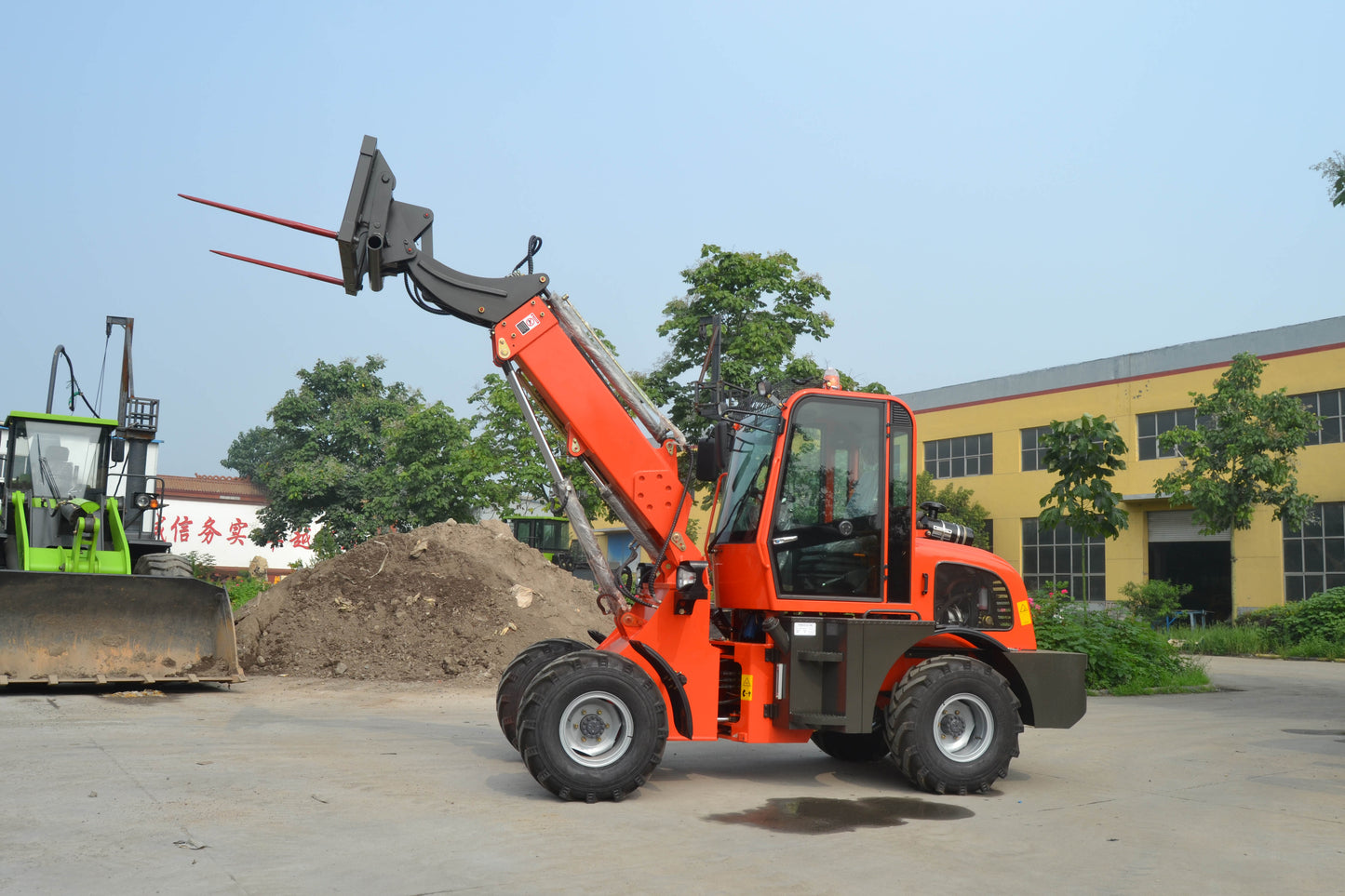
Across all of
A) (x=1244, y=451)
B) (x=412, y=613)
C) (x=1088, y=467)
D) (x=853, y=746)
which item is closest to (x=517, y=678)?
(x=853, y=746)

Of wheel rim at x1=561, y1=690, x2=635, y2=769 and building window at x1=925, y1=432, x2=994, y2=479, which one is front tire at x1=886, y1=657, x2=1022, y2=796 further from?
building window at x1=925, y1=432, x2=994, y2=479

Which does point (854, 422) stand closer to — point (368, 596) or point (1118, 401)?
point (368, 596)

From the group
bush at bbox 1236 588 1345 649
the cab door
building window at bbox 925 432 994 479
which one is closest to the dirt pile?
the cab door

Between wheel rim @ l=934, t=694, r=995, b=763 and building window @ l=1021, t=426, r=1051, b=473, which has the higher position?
building window @ l=1021, t=426, r=1051, b=473

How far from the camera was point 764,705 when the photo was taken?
24.7 feet

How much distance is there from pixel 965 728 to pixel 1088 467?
1057cm

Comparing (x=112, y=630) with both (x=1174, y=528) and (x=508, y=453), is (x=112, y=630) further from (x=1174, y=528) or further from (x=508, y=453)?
(x=1174, y=528)

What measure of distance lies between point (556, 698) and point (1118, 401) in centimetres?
3120

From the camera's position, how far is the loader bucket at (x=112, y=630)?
469 inches

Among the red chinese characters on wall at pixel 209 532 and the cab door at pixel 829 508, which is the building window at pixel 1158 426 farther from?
Answer: the red chinese characters on wall at pixel 209 532

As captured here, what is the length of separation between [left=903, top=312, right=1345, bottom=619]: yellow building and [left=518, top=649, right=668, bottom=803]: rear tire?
68.3 ft

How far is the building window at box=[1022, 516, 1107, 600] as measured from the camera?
34.5 m

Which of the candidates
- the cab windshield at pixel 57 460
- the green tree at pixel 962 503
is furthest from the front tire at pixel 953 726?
the green tree at pixel 962 503

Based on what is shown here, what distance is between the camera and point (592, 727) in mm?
7004
